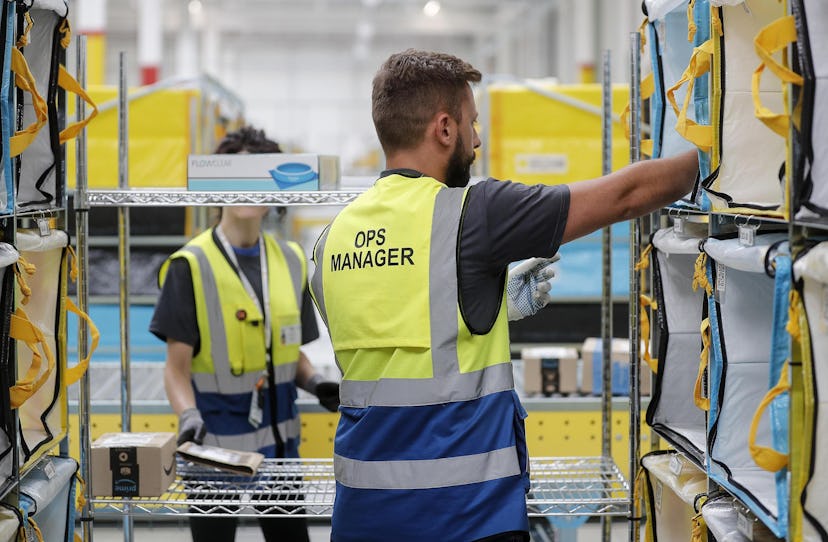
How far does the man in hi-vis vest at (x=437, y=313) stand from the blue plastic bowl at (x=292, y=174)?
685mm

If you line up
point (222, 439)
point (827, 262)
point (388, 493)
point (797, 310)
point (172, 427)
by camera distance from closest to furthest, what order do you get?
point (827, 262) < point (797, 310) < point (388, 493) < point (222, 439) < point (172, 427)

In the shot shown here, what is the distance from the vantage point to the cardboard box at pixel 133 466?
2.72 m

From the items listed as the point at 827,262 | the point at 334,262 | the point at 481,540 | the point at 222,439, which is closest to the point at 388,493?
the point at 481,540

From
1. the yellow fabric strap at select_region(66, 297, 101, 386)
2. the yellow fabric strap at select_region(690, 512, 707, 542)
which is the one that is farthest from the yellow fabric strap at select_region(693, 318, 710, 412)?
the yellow fabric strap at select_region(66, 297, 101, 386)

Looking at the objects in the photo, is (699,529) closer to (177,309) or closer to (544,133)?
(177,309)

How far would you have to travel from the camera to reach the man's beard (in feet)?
7.05

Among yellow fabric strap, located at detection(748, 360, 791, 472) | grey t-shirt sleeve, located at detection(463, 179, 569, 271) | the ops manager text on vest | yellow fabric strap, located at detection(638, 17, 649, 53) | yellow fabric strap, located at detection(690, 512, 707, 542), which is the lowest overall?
yellow fabric strap, located at detection(690, 512, 707, 542)

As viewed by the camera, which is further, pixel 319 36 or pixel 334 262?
pixel 319 36

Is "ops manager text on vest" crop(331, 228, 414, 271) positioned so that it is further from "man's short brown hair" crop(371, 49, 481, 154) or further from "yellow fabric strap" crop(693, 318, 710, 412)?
"yellow fabric strap" crop(693, 318, 710, 412)

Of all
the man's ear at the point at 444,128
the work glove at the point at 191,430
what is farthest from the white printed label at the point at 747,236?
the work glove at the point at 191,430

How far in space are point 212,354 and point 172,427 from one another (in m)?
1.34

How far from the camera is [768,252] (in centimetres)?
170

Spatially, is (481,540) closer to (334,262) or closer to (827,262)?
(334,262)

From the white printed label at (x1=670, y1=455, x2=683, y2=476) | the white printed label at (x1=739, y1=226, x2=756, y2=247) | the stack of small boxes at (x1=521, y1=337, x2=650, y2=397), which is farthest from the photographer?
the stack of small boxes at (x1=521, y1=337, x2=650, y2=397)
